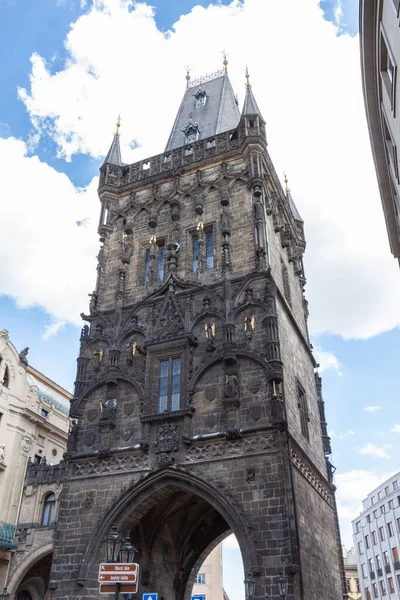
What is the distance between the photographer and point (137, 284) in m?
24.5

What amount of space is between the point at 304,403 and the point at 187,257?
793 centimetres

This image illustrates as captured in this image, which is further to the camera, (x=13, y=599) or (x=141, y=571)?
(x=13, y=599)

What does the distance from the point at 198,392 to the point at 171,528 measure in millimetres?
6537

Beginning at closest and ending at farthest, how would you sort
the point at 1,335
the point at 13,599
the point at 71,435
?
the point at 71,435 < the point at 13,599 < the point at 1,335

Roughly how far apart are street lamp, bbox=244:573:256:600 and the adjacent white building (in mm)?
47047

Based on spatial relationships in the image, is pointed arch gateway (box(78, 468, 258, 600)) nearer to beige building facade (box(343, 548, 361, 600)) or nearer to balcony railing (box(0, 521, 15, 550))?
balcony railing (box(0, 521, 15, 550))

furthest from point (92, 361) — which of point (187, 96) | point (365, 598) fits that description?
point (365, 598)

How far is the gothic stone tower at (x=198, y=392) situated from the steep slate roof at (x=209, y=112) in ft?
10.5

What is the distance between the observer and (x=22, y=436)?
31.8 metres

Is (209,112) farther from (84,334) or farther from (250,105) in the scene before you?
(84,334)

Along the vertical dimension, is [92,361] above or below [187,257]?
below

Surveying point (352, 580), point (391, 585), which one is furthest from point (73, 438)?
point (352, 580)

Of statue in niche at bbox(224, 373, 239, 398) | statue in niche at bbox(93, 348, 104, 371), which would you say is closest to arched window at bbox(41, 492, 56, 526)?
statue in niche at bbox(93, 348, 104, 371)

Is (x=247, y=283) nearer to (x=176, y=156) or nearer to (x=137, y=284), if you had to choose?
(x=137, y=284)
